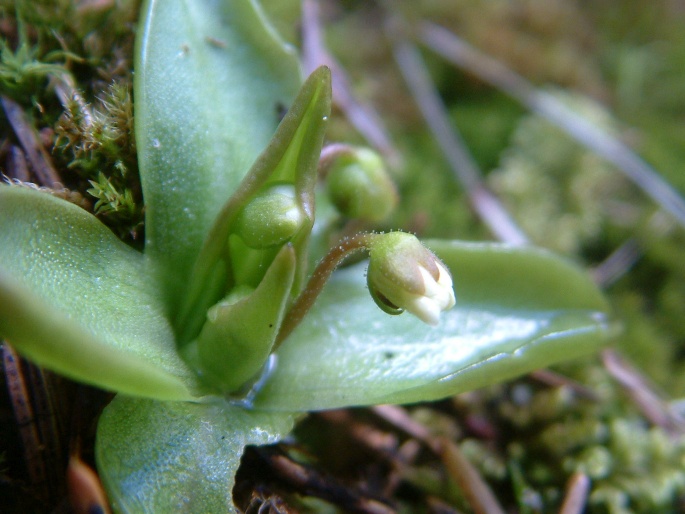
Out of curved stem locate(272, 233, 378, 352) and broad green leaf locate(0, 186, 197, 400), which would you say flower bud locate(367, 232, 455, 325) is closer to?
curved stem locate(272, 233, 378, 352)

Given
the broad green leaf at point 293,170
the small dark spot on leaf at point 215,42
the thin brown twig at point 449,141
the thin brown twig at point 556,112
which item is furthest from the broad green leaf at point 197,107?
the thin brown twig at point 556,112

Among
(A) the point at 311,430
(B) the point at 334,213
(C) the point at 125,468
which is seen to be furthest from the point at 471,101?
(C) the point at 125,468

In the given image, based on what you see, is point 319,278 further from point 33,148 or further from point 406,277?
point 33,148

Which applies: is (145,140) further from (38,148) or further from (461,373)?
(461,373)

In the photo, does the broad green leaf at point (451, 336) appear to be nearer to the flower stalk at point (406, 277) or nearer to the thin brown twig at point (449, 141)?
the flower stalk at point (406, 277)

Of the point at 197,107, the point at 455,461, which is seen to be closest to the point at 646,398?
the point at 455,461

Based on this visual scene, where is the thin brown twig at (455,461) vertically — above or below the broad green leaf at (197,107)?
below
